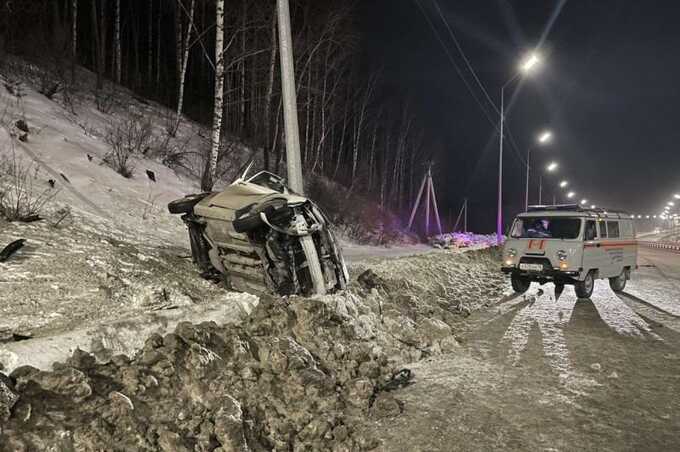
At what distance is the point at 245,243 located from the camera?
494 centimetres

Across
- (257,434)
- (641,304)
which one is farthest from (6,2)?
(641,304)

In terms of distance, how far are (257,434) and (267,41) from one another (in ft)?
64.7

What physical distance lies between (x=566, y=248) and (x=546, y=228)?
94cm

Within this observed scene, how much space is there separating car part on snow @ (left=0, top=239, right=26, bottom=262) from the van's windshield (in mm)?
9735

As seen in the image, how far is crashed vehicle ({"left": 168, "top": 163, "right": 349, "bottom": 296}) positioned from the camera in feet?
15.6

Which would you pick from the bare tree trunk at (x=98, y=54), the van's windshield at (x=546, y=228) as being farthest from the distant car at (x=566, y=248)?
the bare tree trunk at (x=98, y=54)

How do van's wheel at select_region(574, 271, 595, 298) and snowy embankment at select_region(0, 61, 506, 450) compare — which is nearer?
snowy embankment at select_region(0, 61, 506, 450)

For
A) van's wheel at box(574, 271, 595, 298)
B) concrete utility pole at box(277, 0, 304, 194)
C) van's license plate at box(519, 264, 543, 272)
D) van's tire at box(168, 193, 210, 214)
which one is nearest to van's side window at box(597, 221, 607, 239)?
van's wheel at box(574, 271, 595, 298)

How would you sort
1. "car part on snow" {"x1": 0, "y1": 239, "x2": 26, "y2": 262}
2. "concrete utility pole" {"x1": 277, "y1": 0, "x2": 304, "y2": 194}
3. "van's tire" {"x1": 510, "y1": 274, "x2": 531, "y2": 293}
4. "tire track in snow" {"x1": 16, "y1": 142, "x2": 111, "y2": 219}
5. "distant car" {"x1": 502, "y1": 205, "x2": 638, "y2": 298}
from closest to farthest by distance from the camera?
"car part on snow" {"x1": 0, "y1": 239, "x2": 26, "y2": 262}
"concrete utility pole" {"x1": 277, "y1": 0, "x2": 304, "y2": 194}
"tire track in snow" {"x1": 16, "y1": 142, "x2": 111, "y2": 219}
"distant car" {"x1": 502, "y1": 205, "x2": 638, "y2": 298}
"van's tire" {"x1": 510, "y1": 274, "x2": 531, "y2": 293}

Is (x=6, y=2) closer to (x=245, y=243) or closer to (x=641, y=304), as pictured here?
(x=245, y=243)

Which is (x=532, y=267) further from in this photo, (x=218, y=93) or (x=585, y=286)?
(x=218, y=93)

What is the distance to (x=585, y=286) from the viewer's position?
9375 mm

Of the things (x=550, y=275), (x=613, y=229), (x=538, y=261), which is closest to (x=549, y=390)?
(x=550, y=275)

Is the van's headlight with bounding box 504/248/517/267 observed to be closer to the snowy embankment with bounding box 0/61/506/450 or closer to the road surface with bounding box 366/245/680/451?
the road surface with bounding box 366/245/680/451
